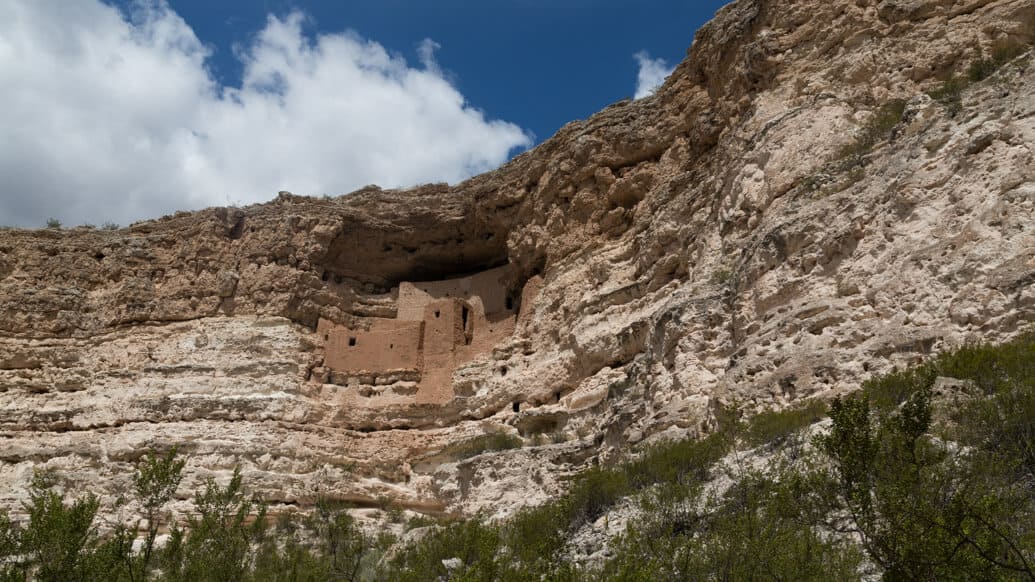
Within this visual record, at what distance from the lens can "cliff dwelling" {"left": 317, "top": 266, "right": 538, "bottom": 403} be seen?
23.9m

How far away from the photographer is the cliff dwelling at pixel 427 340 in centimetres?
2389

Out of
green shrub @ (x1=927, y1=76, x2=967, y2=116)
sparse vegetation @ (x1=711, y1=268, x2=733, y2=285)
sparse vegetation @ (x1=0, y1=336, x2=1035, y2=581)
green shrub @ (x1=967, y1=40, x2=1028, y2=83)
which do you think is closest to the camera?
sparse vegetation @ (x1=0, y1=336, x2=1035, y2=581)

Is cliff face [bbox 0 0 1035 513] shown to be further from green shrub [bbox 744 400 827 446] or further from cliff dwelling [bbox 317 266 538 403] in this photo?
green shrub [bbox 744 400 827 446]

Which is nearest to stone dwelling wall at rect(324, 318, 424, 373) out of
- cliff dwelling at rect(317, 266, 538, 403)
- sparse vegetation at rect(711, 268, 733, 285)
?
cliff dwelling at rect(317, 266, 538, 403)

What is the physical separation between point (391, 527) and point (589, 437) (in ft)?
15.0

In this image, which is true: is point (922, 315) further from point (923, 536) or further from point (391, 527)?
point (391, 527)

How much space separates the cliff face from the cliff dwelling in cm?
Answer: 9

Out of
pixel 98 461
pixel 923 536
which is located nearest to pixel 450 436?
pixel 98 461

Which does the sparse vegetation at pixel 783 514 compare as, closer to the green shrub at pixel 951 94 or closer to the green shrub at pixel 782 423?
the green shrub at pixel 782 423

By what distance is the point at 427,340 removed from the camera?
2456 cm

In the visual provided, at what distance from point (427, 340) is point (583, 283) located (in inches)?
194

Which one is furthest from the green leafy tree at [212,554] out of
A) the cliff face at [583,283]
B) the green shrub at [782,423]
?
the cliff face at [583,283]

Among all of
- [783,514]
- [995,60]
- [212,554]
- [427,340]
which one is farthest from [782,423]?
[427,340]

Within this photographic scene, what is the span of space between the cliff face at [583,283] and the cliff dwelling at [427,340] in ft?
0.30
